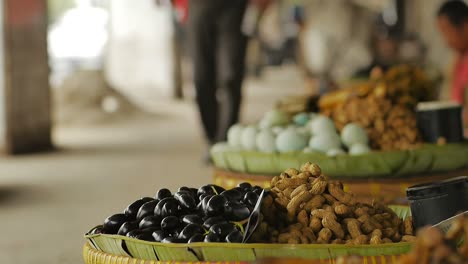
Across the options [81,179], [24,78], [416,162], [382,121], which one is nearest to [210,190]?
[416,162]

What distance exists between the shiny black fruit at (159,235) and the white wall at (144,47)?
1086 centimetres

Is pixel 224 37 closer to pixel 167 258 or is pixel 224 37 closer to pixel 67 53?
pixel 167 258

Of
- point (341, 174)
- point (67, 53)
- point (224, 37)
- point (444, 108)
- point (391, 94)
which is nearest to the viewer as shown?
point (341, 174)

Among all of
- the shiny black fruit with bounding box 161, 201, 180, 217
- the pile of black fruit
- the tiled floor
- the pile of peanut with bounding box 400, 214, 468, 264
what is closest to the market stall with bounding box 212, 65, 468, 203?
the tiled floor

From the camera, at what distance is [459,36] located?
5.22 m

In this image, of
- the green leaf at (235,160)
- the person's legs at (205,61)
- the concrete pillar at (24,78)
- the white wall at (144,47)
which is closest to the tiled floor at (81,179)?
the concrete pillar at (24,78)

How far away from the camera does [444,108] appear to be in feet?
12.2

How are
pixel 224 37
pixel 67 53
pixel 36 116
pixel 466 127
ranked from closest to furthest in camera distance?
pixel 466 127, pixel 224 37, pixel 36 116, pixel 67 53

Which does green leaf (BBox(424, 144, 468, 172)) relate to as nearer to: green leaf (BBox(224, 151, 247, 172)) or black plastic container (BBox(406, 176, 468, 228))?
green leaf (BBox(224, 151, 247, 172))

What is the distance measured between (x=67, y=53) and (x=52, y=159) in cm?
1419

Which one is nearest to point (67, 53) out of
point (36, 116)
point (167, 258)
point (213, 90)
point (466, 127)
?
point (36, 116)

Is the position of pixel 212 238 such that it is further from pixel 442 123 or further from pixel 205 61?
pixel 205 61

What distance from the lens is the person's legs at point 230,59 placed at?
562 centimetres

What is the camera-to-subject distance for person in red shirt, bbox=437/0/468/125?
5.13 metres
